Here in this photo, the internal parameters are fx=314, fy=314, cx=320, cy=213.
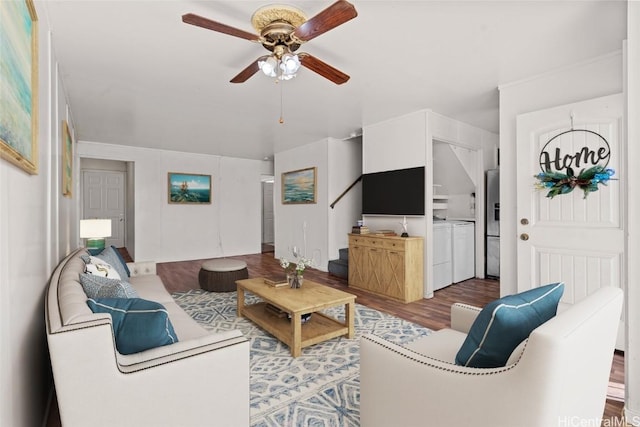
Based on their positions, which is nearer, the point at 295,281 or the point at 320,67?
the point at 320,67

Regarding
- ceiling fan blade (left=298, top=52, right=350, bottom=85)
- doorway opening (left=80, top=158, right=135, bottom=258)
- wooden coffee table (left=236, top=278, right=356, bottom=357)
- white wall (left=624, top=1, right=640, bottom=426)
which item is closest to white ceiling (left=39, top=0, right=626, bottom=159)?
ceiling fan blade (left=298, top=52, right=350, bottom=85)

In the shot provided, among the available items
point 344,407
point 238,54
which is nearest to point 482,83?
point 238,54

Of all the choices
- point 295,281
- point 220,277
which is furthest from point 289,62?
point 220,277

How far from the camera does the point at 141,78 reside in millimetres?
3154

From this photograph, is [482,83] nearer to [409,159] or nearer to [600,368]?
[409,159]

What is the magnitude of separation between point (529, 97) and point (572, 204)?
1.18m

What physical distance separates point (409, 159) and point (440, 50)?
6.03 feet

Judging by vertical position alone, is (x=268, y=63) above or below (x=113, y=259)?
above

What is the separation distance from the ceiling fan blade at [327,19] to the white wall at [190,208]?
5932 mm

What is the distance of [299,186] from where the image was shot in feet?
21.6

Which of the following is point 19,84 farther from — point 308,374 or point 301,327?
point 301,327

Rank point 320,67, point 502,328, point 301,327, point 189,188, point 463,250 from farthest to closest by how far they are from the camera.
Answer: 1. point 189,188
2. point 463,250
3. point 301,327
4. point 320,67
5. point 502,328

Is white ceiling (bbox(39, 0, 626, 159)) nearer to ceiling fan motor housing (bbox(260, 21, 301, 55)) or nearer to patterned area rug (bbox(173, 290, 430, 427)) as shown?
ceiling fan motor housing (bbox(260, 21, 301, 55))

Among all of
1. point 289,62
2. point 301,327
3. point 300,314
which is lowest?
point 301,327
